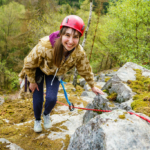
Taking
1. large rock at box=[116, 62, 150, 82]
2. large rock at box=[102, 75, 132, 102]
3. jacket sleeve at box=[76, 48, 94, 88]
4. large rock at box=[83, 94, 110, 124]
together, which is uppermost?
jacket sleeve at box=[76, 48, 94, 88]

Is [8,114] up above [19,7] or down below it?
below

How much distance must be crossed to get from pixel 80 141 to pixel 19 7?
29.4 meters

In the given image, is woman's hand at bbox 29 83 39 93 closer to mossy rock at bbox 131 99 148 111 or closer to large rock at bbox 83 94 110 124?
large rock at bbox 83 94 110 124

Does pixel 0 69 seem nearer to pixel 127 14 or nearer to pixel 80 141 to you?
pixel 127 14

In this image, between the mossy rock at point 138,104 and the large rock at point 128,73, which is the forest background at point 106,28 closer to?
the large rock at point 128,73

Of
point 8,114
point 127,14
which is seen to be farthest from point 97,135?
point 127,14

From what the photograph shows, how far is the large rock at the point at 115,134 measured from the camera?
147 centimetres

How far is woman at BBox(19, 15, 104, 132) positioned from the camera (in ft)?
6.70

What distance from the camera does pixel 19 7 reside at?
82.9 ft

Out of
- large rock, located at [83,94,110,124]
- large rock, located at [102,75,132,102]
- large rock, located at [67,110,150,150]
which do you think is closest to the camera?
large rock, located at [67,110,150,150]

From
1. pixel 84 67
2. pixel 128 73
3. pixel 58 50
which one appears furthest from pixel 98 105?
pixel 128 73

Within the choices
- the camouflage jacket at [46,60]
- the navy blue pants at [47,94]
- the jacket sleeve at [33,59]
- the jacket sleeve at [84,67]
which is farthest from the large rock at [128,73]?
the jacket sleeve at [33,59]

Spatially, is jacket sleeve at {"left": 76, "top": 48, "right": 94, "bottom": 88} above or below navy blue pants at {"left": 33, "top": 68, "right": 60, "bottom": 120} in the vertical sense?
above

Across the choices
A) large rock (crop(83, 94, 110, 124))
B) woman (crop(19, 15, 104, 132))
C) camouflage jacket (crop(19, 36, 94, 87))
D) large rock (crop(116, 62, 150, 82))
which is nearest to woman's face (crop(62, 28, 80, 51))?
woman (crop(19, 15, 104, 132))
